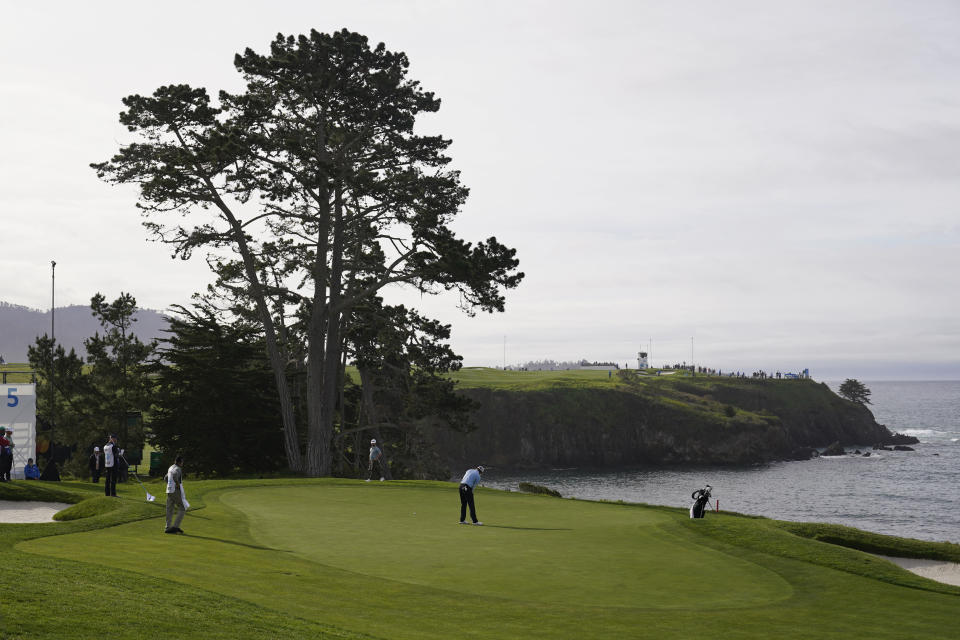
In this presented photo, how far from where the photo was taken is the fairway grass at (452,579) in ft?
42.8

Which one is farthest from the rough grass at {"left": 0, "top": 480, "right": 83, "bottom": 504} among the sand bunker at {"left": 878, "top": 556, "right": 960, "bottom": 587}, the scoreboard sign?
the sand bunker at {"left": 878, "top": 556, "right": 960, "bottom": 587}

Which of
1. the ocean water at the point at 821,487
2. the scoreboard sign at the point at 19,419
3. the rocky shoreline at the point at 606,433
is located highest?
the scoreboard sign at the point at 19,419

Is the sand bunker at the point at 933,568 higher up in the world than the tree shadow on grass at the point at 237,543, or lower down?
lower down

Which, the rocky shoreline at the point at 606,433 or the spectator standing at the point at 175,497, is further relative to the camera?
the rocky shoreline at the point at 606,433

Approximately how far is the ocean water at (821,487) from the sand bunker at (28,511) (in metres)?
60.6

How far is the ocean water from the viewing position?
247ft

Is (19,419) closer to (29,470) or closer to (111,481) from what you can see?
(29,470)

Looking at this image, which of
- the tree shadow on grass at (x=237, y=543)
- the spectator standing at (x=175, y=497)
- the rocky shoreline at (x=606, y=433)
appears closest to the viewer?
the tree shadow on grass at (x=237, y=543)

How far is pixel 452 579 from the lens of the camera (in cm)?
1692

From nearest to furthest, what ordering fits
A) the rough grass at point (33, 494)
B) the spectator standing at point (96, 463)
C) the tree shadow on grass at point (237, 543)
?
the tree shadow on grass at point (237, 543)
the rough grass at point (33, 494)
the spectator standing at point (96, 463)

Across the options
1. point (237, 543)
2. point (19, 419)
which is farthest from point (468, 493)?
point (19, 419)

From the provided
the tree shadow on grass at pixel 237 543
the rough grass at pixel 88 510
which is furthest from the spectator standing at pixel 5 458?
the tree shadow on grass at pixel 237 543

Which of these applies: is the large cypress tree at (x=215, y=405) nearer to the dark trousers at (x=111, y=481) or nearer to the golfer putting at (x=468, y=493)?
the dark trousers at (x=111, y=481)

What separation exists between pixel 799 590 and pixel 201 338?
43921mm
